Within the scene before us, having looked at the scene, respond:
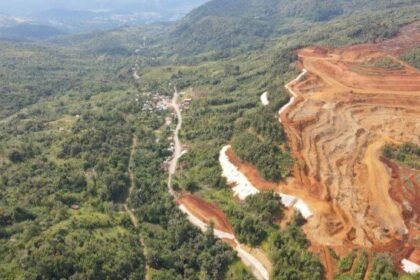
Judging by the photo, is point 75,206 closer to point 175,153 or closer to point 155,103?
point 175,153

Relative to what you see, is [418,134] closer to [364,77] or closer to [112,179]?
[364,77]

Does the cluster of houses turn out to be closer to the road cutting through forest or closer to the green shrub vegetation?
the road cutting through forest

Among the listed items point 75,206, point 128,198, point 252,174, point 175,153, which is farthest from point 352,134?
point 75,206

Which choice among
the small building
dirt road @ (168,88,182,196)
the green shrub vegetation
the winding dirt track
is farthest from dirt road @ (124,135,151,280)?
the green shrub vegetation

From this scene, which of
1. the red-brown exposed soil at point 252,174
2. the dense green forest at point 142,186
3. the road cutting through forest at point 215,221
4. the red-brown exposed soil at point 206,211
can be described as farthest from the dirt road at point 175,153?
the red-brown exposed soil at point 252,174

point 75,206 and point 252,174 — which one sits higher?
point 252,174

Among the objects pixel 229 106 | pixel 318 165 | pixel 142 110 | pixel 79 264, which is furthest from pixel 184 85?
pixel 79 264
